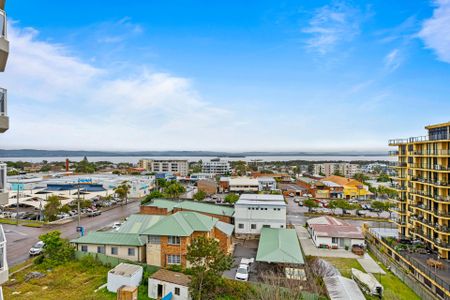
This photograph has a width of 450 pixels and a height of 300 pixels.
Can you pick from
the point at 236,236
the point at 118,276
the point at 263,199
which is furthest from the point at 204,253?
the point at 263,199

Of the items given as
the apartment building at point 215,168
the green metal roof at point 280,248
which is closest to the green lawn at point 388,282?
the green metal roof at point 280,248

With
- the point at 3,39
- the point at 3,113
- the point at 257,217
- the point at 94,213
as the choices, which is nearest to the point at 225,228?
the point at 257,217

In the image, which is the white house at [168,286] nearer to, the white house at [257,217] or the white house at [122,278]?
the white house at [122,278]

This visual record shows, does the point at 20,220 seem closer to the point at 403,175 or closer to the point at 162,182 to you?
the point at 162,182

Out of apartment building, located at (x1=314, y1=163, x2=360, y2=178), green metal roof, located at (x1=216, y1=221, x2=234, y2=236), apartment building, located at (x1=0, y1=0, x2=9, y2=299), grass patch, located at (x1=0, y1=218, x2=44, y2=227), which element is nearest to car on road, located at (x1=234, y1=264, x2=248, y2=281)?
green metal roof, located at (x1=216, y1=221, x2=234, y2=236)

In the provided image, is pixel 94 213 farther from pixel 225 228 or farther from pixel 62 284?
pixel 62 284

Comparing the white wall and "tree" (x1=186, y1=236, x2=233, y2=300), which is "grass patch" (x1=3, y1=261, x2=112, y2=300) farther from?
"tree" (x1=186, y1=236, x2=233, y2=300)

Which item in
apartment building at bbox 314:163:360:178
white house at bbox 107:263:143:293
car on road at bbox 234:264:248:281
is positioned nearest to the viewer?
white house at bbox 107:263:143:293
